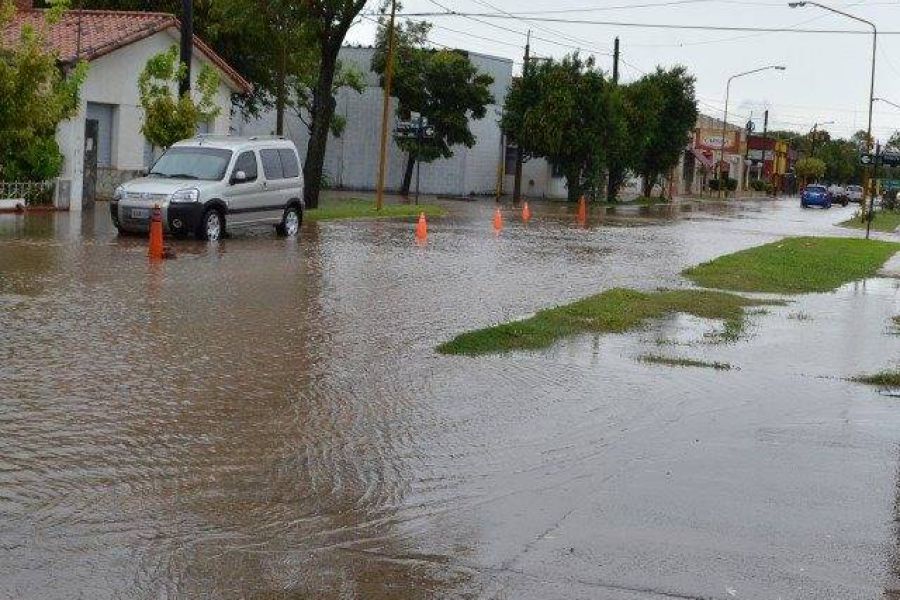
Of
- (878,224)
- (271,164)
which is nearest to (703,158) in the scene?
(878,224)

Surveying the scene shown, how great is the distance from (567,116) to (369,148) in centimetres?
1051

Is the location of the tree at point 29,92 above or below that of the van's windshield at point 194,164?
above

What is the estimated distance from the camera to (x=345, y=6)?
122ft

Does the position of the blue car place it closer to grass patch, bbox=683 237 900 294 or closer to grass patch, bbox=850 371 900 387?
grass patch, bbox=683 237 900 294

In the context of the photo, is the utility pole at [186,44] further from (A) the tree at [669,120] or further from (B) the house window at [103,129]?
(A) the tree at [669,120]

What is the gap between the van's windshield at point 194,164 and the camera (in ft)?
81.5

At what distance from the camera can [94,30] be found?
36000mm

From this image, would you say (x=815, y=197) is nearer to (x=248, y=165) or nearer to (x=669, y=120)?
(x=669, y=120)

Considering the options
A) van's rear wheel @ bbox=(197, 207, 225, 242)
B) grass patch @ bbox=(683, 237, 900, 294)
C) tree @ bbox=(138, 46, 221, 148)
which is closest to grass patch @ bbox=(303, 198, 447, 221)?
tree @ bbox=(138, 46, 221, 148)

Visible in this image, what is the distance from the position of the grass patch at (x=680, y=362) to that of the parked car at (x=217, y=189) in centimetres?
1284

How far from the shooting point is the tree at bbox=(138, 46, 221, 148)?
31.2 metres

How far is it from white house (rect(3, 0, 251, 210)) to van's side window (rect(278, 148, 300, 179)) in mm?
8125

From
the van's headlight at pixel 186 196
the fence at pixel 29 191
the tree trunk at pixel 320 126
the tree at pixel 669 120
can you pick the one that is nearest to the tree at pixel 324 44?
the tree trunk at pixel 320 126

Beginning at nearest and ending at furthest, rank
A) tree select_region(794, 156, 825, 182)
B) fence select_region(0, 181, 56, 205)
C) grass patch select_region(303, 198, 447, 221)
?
1. fence select_region(0, 181, 56, 205)
2. grass patch select_region(303, 198, 447, 221)
3. tree select_region(794, 156, 825, 182)
